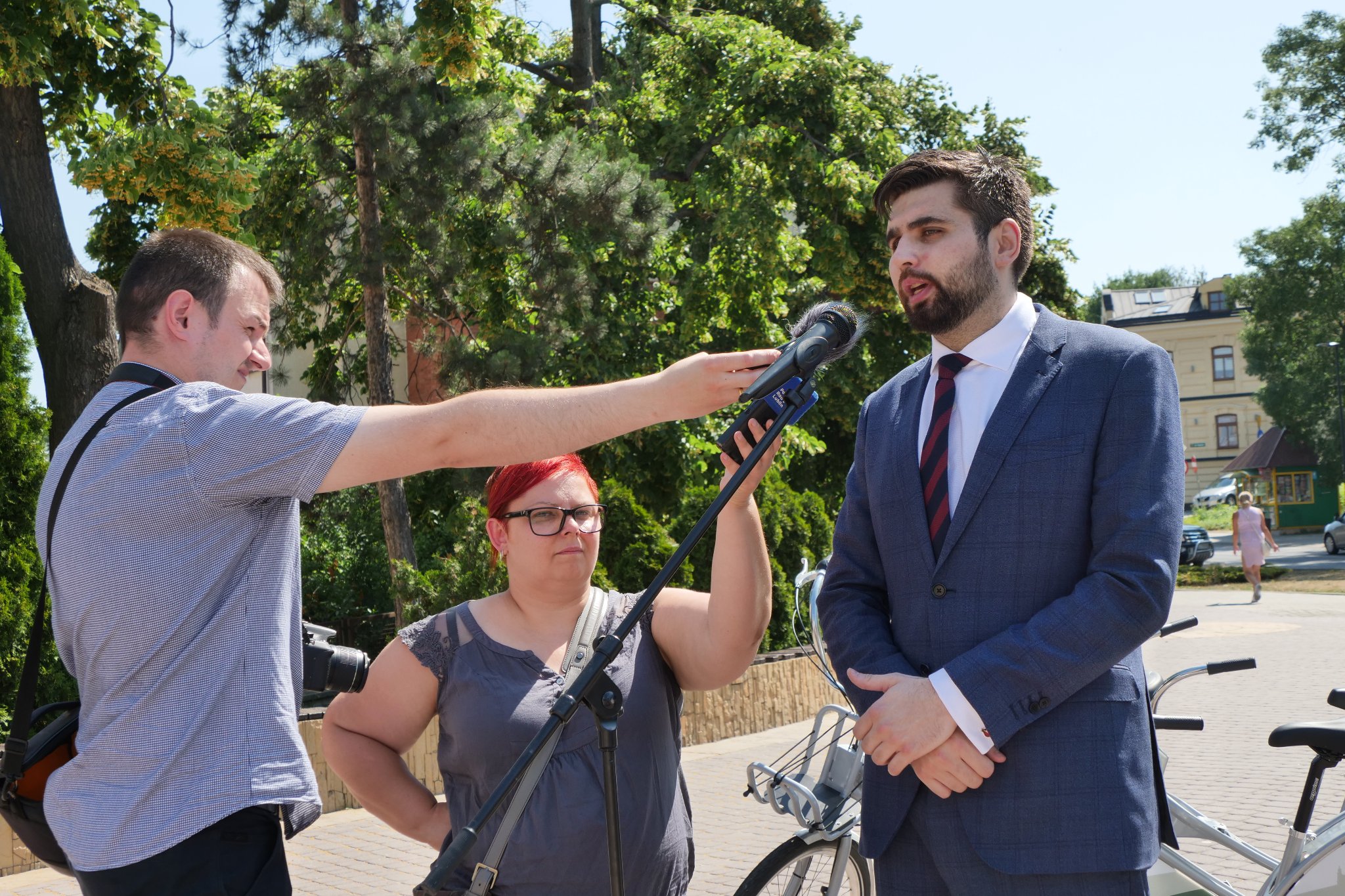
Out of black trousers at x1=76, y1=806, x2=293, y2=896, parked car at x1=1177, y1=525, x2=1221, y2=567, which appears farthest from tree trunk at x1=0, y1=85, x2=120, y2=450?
parked car at x1=1177, y1=525, x2=1221, y2=567

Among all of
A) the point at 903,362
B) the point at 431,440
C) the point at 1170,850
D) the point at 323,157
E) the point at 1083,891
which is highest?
the point at 323,157

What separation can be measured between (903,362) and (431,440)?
20.2 m

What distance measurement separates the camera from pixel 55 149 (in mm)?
9344

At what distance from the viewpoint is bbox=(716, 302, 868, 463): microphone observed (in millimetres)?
2045

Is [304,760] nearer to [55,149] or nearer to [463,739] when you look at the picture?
[463,739]

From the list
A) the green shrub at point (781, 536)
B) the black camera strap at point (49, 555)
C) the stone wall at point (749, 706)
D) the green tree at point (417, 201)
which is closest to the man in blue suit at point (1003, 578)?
the black camera strap at point (49, 555)

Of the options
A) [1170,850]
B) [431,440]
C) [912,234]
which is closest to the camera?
[431,440]

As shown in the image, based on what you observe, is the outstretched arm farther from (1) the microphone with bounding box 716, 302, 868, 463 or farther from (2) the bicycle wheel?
(2) the bicycle wheel

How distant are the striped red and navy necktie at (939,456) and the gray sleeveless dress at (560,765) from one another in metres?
0.77

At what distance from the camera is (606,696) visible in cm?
211

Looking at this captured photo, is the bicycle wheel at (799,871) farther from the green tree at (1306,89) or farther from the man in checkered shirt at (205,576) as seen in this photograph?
the green tree at (1306,89)

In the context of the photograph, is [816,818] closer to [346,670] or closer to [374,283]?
[346,670]

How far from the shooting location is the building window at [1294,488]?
5275 cm

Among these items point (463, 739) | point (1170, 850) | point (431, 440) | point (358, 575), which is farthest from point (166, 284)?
point (358, 575)
